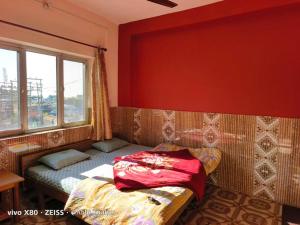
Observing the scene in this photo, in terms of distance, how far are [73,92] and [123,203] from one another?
224cm

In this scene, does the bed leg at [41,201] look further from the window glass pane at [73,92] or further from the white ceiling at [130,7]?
the white ceiling at [130,7]

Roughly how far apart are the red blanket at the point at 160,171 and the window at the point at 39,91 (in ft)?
4.17

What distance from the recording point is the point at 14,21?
96.3 inches

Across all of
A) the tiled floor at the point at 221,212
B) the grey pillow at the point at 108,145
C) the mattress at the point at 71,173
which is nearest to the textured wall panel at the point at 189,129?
the tiled floor at the point at 221,212

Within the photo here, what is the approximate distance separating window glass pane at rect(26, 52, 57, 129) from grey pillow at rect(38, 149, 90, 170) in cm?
51

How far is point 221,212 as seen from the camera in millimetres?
2439

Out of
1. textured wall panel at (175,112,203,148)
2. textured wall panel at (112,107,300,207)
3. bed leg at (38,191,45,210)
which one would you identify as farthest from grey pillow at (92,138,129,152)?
bed leg at (38,191,45,210)

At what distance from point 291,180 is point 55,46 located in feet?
11.7

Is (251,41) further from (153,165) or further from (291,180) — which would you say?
(153,165)

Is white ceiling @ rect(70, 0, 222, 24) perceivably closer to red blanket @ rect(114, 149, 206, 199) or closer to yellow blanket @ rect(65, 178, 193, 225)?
red blanket @ rect(114, 149, 206, 199)

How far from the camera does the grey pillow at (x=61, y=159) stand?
2547mm

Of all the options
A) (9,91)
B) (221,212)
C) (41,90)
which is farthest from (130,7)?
(221,212)

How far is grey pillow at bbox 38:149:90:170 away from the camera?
100 inches

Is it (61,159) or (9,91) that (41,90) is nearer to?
(9,91)
